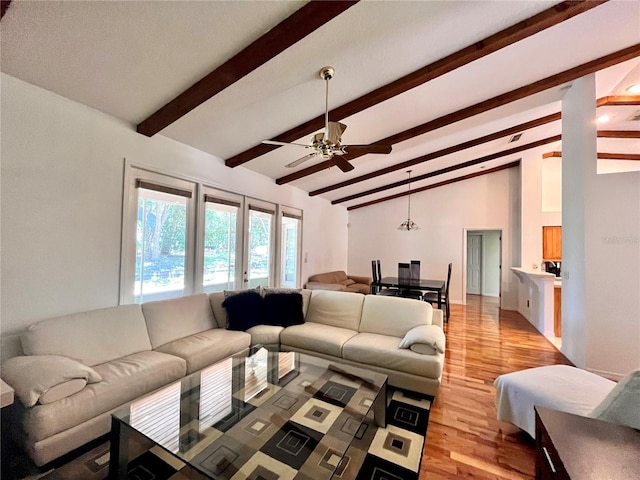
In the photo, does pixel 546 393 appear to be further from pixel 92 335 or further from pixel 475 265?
pixel 475 265

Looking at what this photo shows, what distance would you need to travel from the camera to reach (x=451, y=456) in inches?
71.4

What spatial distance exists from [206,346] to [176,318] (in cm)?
52

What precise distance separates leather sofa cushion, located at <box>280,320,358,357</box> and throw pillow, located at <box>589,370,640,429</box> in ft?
6.39

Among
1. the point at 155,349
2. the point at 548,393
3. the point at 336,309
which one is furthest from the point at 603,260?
the point at 155,349

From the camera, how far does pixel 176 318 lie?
9.33 feet

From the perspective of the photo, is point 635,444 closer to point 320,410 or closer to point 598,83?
point 320,410

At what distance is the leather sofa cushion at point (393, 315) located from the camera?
120 inches

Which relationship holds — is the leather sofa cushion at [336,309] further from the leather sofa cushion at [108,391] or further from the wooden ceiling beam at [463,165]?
the wooden ceiling beam at [463,165]

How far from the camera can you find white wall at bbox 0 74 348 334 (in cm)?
207

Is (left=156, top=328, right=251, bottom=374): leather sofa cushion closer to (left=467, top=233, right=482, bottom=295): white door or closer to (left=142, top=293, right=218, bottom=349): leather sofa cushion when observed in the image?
(left=142, top=293, right=218, bottom=349): leather sofa cushion

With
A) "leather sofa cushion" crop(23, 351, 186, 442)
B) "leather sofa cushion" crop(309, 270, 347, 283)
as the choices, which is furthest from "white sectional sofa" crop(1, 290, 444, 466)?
"leather sofa cushion" crop(309, 270, 347, 283)

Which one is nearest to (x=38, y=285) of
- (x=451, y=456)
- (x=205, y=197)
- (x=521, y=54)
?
(x=205, y=197)

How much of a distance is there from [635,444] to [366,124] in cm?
341

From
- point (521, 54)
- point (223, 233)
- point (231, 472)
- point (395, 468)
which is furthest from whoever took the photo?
point (223, 233)
